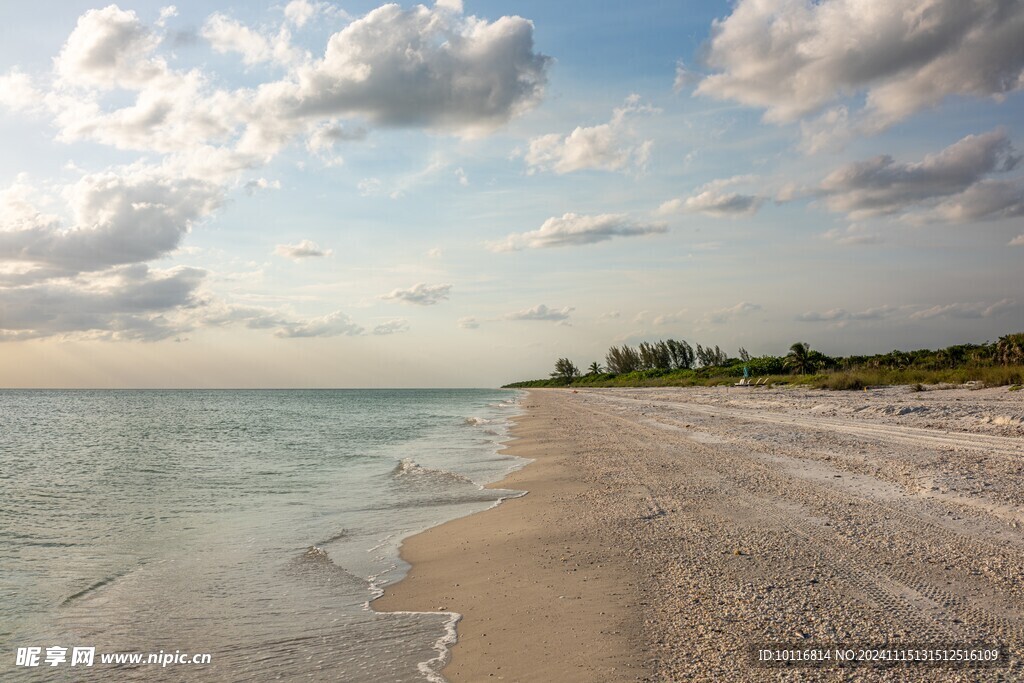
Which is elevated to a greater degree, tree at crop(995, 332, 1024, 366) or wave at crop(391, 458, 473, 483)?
tree at crop(995, 332, 1024, 366)

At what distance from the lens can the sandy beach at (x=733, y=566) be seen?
16.0 feet

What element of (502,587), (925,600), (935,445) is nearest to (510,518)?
(502,587)

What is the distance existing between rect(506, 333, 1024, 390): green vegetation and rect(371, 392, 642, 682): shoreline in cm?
3222

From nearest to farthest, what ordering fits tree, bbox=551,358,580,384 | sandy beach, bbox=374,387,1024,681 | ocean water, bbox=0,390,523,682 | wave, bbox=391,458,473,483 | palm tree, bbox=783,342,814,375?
sandy beach, bbox=374,387,1024,681 → ocean water, bbox=0,390,523,682 → wave, bbox=391,458,473,483 → palm tree, bbox=783,342,814,375 → tree, bbox=551,358,580,384

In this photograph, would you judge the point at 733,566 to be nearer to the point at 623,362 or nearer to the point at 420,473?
the point at 420,473

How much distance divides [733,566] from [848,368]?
6450cm

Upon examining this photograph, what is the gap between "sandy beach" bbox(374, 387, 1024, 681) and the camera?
16.0ft

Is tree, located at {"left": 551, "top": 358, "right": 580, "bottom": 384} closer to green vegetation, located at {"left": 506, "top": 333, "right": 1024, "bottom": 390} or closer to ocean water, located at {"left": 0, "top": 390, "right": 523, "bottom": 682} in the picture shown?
green vegetation, located at {"left": 506, "top": 333, "right": 1024, "bottom": 390}

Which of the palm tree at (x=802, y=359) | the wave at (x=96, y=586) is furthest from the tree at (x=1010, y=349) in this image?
the wave at (x=96, y=586)

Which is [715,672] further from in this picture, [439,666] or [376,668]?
[376,668]

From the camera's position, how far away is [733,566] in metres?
6.82

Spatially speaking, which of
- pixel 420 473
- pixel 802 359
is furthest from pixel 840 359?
pixel 420 473

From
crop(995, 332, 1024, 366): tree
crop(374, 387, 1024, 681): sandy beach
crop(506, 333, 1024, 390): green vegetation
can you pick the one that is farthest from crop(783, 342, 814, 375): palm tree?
crop(374, 387, 1024, 681): sandy beach

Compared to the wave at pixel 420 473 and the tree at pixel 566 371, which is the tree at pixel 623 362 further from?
the wave at pixel 420 473
